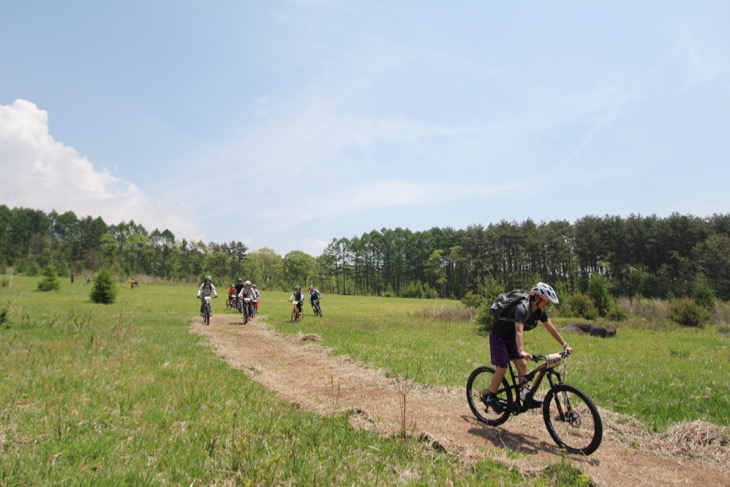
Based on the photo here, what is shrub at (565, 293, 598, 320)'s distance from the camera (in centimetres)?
3170

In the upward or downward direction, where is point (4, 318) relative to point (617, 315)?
upward

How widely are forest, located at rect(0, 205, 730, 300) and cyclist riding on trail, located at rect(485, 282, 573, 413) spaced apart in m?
59.5

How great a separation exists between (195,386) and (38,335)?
27.4 ft

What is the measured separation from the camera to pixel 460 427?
6949mm

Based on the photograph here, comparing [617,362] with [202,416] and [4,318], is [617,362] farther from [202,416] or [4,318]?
[4,318]

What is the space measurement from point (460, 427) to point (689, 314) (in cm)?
2972

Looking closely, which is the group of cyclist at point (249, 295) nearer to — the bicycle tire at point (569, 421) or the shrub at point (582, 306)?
the bicycle tire at point (569, 421)

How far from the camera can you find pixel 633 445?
255 inches

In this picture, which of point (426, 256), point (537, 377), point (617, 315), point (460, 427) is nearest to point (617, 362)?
point (537, 377)

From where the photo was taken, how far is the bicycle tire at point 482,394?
6.90 m

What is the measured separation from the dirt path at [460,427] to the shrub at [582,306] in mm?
26740

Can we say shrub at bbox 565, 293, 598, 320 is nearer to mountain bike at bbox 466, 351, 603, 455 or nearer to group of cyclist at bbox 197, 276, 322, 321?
group of cyclist at bbox 197, 276, 322, 321

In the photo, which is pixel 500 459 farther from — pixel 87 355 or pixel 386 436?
pixel 87 355

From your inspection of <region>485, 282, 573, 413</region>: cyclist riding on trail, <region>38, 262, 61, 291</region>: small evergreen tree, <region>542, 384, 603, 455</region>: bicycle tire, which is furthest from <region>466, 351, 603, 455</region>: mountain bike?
<region>38, 262, 61, 291</region>: small evergreen tree
